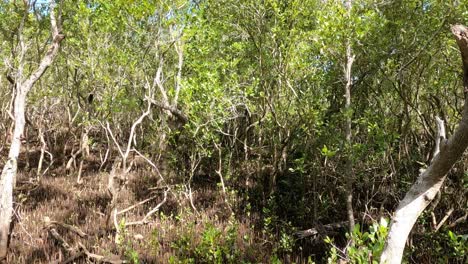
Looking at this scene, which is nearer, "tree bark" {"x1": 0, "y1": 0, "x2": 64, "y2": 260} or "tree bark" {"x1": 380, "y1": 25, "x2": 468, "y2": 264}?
"tree bark" {"x1": 380, "y1": 25, "x2": 468, "y2": 264}

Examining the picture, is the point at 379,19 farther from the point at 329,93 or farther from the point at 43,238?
the point at 43,238

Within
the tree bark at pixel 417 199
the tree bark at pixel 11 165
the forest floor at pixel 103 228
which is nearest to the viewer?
the tree bark at pixel 417 199

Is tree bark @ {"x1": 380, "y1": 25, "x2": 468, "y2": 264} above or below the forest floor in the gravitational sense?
above

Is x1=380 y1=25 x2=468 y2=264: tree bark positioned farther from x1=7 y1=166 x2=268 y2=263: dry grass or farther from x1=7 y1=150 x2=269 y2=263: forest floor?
x1=7 y1=166 x2=268 y2=263: dry grass

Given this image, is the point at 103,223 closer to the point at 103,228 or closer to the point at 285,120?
the point at 103,228

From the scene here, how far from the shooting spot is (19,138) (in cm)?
416

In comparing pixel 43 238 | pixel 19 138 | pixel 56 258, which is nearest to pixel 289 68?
pixel 19 138

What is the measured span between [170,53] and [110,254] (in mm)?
4812

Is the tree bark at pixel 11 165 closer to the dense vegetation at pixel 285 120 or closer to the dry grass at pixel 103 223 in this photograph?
the dry grass at pixel 103 223

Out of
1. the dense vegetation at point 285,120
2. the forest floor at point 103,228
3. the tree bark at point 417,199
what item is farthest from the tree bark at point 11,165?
the tree bark at point 417,199

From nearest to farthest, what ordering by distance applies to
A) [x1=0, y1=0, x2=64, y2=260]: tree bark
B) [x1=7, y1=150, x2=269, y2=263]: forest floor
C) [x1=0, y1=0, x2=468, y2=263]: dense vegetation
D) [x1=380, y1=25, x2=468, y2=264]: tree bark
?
[x1=380, y1=25, x2=468, y2=264]: tree bark, [x1=0, y1=0, x2=64, y2=260]: tree bark, [x1=0, y1=0, x2=468, y2=263]: dense vegetation, [x1=7, y1=150, x2=269, y2=263]: forest floor

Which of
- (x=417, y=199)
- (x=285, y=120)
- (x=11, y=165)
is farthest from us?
(x=285, y=120)

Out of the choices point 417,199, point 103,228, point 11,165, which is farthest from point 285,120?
point 417,199

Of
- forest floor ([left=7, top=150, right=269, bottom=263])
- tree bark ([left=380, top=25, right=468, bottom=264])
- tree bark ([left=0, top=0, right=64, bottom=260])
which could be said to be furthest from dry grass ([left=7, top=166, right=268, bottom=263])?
tree bark ([left=380, top=25, right=468, bottom=264])
